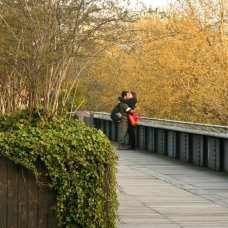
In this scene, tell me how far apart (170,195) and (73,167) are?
5.78 metres

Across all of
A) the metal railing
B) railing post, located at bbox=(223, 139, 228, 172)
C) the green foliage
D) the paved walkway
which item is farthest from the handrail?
the green foliage

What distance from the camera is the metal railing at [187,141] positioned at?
64.5ft

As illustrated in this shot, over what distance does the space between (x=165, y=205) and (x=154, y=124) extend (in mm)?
13671

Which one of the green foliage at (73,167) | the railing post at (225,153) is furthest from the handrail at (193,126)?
the green foliage at (73,167)

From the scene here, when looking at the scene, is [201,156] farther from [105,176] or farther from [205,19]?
[205,19]

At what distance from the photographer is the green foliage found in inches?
356

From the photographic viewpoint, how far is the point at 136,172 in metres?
19.7

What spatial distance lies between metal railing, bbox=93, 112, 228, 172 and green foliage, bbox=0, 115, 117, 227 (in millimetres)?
9644

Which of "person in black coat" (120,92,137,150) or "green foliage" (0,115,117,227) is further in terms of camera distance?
"person in black coat" (120,92,137,150)

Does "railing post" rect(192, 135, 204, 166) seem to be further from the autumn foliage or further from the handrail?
the autumn foliage

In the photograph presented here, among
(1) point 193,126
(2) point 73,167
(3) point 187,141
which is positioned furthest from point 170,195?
(1) point 193,126

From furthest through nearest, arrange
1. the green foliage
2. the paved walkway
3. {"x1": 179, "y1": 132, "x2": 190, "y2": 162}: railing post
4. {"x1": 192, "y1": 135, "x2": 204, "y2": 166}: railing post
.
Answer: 1. {"x1": 179, "y1": 132, "x2": 190, "y2": 162}: railing post
2. {"x1": 192, "y1": 135, "x2": 204, "y2": 166}: railing post
3. the paved walkway
4. the green foliage

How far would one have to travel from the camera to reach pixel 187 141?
22781 mm

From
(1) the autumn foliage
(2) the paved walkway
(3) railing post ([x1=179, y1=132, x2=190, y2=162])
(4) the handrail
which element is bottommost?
(2) the paved walkway
